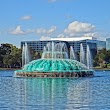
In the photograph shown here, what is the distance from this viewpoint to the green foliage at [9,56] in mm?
165875

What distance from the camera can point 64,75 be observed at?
7625cm

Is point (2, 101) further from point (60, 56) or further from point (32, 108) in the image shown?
point (60, 56)

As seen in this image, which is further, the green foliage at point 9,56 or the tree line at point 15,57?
the tree line at point 15,57

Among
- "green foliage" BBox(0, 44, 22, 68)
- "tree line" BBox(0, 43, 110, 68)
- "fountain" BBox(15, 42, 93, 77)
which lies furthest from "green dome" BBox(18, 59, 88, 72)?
"tree line" BBox(0, 43, 110, 68)

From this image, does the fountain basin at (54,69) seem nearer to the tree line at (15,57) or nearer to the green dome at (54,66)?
the green dome at (54,66)

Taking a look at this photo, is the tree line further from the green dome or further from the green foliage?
Answer: the green dome

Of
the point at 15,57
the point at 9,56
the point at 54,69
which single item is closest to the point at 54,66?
the point at 54,69

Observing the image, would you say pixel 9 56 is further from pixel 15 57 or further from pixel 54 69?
pixel 54 69

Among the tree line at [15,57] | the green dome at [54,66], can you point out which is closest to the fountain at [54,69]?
the green dome at [54,66]

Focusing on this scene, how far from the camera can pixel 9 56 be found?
166625 millimetres

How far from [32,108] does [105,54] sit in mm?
152760

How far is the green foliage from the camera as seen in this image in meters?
166

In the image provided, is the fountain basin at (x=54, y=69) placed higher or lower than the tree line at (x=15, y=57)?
lower

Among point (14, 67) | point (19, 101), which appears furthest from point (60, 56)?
point (14, 67)
